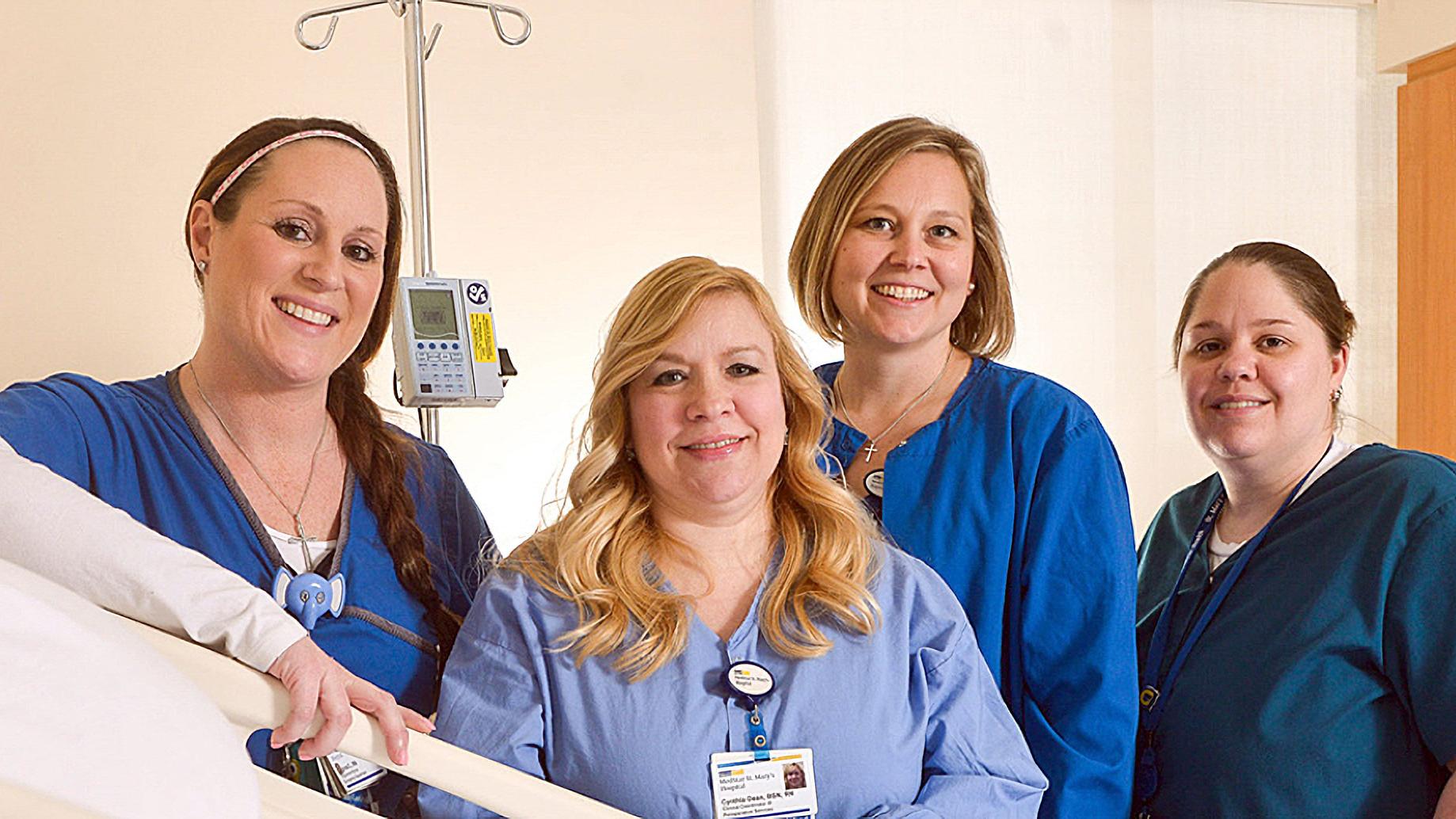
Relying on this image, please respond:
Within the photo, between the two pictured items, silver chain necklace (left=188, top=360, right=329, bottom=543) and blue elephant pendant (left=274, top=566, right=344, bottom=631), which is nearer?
blue elephant pendant (left=274, top=566, right=344, bottom=631)

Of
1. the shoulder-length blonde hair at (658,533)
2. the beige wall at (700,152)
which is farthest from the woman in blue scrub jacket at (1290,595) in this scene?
the beige wall at (700,152)

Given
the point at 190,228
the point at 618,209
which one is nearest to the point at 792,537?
the point at 190,228

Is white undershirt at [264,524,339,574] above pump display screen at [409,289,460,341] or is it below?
below

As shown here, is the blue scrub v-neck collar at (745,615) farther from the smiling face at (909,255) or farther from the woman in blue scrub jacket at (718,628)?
the smiling face at (909,255)

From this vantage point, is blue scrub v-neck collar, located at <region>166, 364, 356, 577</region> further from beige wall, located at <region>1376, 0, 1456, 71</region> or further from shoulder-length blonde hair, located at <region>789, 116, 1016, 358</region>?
beige wall, located at <region>1376, 0, 1456, 71</region>

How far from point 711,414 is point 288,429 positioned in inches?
22.3

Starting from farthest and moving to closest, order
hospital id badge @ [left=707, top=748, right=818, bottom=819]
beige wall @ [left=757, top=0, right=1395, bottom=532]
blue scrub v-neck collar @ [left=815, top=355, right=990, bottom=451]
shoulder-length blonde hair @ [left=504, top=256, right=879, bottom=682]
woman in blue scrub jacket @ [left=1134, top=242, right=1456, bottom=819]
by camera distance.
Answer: beige wall @ [left=757, top=0, right=1395, bottom=532] → blue scrub v-neck collar @ [left=815, top=355, right=990, bottom=451] → woman in blue scrub jacket @ [left=1134, top=242, right=1456, bottom=819] → shoulder-length blonde hair @ [left=504, top=256, right=879, bottom=682] → hospital id badge @ [left=707, top=748, right=818, bottom=819]

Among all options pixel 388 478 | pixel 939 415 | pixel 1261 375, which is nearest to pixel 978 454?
pixel 939 415

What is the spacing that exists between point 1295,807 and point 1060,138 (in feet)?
10.9

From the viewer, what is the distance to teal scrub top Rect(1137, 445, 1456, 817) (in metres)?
1.91

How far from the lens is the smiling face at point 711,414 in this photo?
180 centimetres

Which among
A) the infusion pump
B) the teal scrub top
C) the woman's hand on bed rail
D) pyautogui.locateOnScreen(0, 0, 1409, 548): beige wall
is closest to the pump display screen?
the infusion pump

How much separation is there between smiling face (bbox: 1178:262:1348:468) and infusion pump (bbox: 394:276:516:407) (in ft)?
4.02

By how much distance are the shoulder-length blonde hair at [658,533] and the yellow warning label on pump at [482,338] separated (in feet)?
2.26
